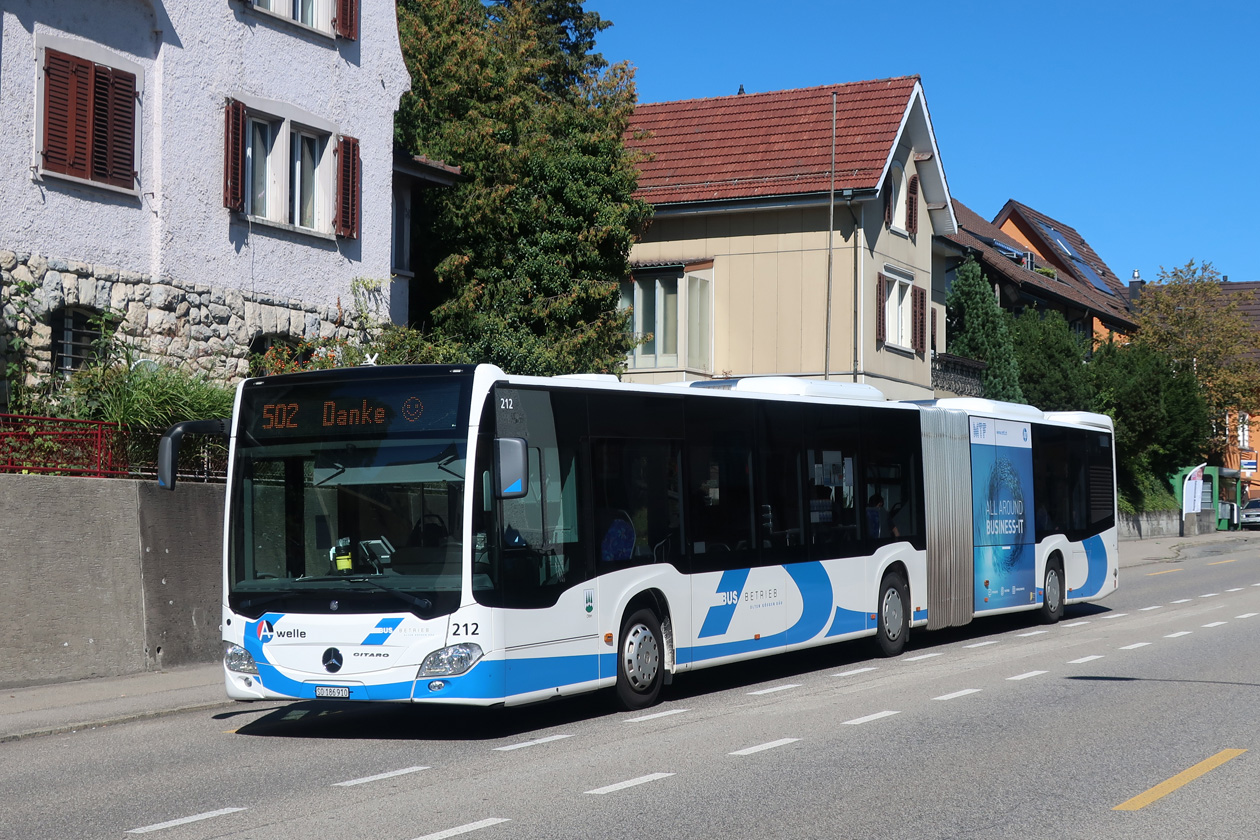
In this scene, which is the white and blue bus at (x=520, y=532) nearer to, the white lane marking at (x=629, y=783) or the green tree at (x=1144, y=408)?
the white lane marking at (x=629, y=783)

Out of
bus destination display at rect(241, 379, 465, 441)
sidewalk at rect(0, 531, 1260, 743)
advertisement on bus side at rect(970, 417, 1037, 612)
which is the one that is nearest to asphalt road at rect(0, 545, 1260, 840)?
sidewalk at rect(0, 531, 1260, 743)

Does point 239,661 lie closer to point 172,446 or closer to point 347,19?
point 172,446

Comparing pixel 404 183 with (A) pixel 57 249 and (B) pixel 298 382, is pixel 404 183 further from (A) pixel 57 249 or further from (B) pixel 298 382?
(B) pixel 298 382

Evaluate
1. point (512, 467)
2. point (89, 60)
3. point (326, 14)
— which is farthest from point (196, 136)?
point (512, 467)

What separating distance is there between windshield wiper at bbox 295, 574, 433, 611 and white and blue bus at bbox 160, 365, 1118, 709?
0.07 ft

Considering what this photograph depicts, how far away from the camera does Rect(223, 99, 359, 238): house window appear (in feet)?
63.5

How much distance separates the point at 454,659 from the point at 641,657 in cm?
235

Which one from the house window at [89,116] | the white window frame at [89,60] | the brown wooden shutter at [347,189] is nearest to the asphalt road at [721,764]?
the white window frame at [89,60]

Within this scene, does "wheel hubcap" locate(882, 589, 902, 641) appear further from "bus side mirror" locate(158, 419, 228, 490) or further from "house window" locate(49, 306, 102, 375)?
"house window" locate(49, 306, 102, 375)

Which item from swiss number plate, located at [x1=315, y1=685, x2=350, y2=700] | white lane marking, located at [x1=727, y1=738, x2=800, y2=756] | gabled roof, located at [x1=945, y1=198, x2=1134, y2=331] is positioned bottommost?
white lane marking, located at [x1=727, y1=738, x2=800, y2=756]

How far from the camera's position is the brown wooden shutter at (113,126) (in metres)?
17.5

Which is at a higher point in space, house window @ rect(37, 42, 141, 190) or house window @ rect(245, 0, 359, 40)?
house window @ rect(245, 0, 359, 40)

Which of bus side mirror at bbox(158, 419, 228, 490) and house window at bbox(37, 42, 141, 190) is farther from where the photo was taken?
house window at bbox(37, 42, 141, 190)

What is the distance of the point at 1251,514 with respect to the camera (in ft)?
217
